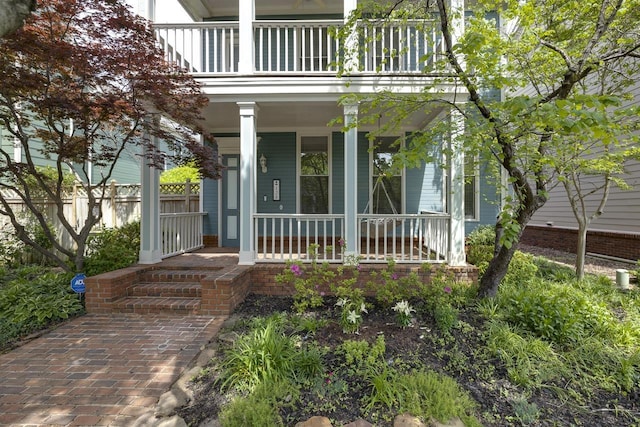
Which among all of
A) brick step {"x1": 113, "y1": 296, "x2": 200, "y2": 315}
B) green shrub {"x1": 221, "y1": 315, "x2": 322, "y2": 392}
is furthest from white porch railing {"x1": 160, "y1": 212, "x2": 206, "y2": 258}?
green shrub {"x1": 221, "y1": 315, "x2": 322, "y2": 392}

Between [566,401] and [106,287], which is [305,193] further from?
[566,401]

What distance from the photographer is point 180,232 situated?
666cm

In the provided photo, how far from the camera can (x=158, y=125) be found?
17.2ft

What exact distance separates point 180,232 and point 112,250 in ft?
4.97

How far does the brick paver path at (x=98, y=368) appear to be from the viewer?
2.39 meters

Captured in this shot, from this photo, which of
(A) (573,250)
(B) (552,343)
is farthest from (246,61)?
(A) (573,250)

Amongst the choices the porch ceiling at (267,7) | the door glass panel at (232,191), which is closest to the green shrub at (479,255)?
the door glass panel at (232,191)

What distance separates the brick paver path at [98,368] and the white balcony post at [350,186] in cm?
242

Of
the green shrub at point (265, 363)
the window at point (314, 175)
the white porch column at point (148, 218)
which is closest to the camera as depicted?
the green shrub at point (265, 363)

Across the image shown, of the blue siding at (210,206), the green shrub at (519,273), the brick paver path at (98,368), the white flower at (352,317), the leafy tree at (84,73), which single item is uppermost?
the leafy tree at (84,73)

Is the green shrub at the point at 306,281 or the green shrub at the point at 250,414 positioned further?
the green shrub at the point at 306,281

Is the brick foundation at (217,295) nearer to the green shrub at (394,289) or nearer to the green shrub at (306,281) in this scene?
the green shrub at (306,281)

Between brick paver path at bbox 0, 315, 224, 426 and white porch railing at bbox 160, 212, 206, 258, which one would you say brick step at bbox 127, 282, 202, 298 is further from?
white porch railing at bbox 160, 212, 206, 258

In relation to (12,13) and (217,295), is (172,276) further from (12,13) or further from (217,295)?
(12,13)
